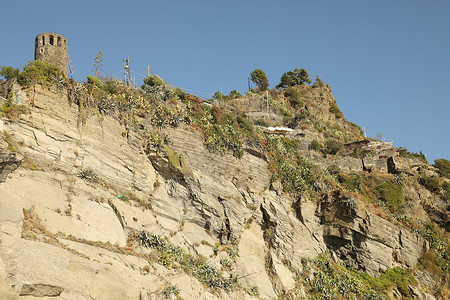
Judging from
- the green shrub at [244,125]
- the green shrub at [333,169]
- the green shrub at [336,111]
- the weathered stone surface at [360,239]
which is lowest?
the weathered stone surface at [360,239]

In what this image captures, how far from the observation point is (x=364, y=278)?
101ft

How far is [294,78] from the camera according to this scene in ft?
204

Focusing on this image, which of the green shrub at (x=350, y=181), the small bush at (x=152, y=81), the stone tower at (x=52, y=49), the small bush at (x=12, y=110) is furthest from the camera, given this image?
the green shrub at (x=350, y=181)

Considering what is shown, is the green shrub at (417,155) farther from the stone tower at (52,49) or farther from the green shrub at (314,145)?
the stone tower at (52,49)

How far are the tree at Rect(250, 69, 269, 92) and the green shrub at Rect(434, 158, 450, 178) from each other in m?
22.4

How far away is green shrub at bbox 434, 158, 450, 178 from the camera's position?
44.7 m

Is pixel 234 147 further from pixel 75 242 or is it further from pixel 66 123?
pixel 75 242

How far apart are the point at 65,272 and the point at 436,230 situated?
28961mm

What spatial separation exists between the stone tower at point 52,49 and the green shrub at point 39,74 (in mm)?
1489

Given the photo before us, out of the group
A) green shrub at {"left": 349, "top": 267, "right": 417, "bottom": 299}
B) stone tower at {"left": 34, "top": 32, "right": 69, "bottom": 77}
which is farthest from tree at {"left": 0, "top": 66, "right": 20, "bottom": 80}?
green shrub at {"left": 349, "top": 267, "right": 417, "bottom": 299}

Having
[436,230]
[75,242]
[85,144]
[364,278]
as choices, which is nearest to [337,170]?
[436,230]

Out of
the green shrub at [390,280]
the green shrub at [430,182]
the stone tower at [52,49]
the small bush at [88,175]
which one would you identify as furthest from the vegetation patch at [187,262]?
the green shrub at [430,182]

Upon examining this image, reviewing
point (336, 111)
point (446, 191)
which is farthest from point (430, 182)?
point (336, 111)

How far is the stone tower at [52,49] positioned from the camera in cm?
2484
